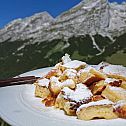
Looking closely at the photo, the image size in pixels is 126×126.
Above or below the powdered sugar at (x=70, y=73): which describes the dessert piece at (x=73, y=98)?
below

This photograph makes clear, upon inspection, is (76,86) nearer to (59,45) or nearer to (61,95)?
(61,95)

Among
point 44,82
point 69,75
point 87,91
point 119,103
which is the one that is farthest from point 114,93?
point 44,82

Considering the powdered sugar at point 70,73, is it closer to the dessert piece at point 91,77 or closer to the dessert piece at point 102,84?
the dessert piece at point 91,77

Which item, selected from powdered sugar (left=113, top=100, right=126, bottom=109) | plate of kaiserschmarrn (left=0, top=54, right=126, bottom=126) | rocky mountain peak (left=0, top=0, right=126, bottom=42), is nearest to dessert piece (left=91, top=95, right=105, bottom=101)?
plate of kaiserschmarrn (left=0, top=54, right=126, bottom=126)

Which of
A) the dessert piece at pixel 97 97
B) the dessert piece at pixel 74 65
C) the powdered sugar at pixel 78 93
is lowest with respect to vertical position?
the dessert piece at pixel 97 97

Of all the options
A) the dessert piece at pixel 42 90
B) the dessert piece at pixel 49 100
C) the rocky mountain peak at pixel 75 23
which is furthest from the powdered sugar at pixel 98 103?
the rocky mountain peak at pixel 75 23

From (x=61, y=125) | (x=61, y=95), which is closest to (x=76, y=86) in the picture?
(x=61, y=95)

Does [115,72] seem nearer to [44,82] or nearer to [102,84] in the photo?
[102,84]
